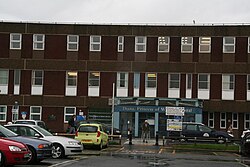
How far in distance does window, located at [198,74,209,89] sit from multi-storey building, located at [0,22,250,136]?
3.6 inches

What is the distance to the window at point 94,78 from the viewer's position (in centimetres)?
4671

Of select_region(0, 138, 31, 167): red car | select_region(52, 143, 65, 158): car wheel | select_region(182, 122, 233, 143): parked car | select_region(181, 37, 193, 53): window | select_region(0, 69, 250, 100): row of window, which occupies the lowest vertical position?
select_region(182, 122, 233, 143): parked car

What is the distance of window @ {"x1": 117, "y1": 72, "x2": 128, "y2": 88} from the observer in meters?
46.6

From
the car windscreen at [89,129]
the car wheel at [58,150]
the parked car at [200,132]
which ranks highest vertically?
the car windscreen at [89,129]

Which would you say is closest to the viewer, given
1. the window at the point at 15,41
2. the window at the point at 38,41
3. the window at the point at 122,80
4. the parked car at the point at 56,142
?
the parked car at the point at 56,142

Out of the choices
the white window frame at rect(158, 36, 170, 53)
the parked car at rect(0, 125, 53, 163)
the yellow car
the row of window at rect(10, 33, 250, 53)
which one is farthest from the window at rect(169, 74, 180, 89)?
the parked car at rect(0, 125, 53, 163)

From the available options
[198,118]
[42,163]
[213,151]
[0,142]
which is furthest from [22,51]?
[0,142]

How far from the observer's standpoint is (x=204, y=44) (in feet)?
151

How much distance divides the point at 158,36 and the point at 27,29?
41.3ft

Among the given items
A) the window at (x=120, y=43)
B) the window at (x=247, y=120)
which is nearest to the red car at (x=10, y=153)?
the window at (x=120, y=43)

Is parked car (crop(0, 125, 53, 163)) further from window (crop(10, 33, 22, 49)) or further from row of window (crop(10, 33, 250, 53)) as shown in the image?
window (crop(10, 33, 22, 49))

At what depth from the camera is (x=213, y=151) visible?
31.2m

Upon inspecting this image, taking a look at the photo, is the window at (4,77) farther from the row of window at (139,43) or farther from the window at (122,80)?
the window at (122,80)

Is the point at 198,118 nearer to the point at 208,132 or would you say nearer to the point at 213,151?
the point at 208,132
